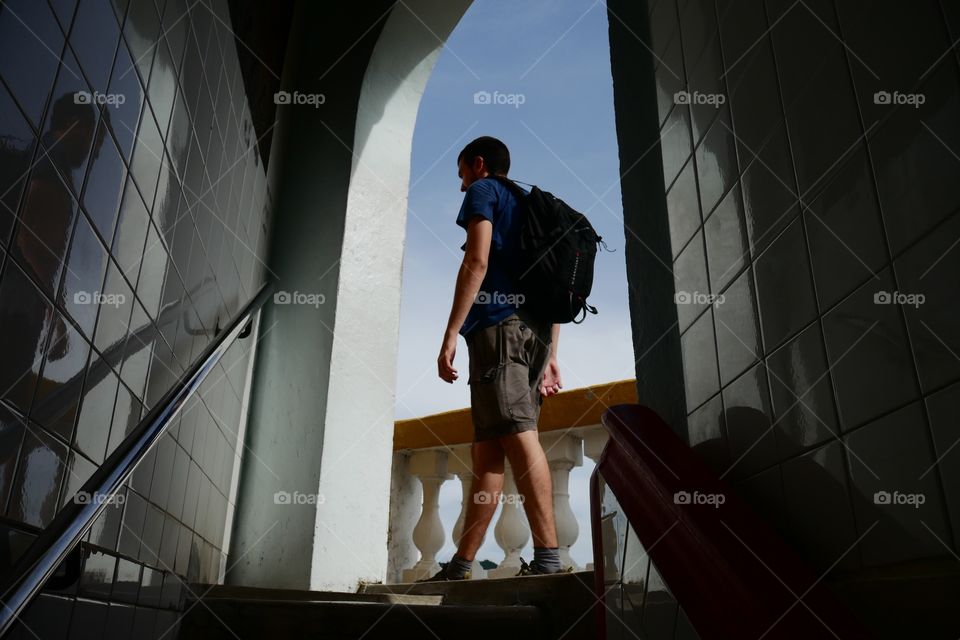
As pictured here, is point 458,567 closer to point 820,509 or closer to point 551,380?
point 551,380

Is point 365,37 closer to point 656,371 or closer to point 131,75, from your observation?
point 131,75

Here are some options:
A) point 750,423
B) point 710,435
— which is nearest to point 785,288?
point 750,423

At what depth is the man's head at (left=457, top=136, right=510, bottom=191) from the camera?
257cm

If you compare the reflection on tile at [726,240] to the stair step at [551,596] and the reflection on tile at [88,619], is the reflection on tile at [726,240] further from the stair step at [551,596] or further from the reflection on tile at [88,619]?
the reflection on tile at [88,619]

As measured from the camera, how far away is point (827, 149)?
95cm

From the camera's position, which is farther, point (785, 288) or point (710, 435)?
point (710, 435)

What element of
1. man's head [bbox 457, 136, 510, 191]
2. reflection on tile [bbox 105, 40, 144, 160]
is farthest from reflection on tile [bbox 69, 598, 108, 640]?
man's head [bbox 457, 136, 510, 191]

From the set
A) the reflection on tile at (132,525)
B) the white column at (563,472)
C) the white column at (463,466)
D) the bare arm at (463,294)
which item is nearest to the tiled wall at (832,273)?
the bare arm at (463,294)

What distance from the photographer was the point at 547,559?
6.56 feet

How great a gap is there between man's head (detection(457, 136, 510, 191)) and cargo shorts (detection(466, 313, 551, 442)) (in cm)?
63

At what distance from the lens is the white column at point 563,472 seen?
293 cm

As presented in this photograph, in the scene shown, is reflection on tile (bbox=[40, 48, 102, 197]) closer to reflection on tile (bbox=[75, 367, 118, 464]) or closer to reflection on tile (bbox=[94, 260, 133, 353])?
reflection on tile (bbox=[94, 260, 133, 353])

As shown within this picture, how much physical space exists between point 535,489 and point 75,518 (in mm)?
1300

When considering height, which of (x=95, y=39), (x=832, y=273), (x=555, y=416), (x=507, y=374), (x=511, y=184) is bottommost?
(x=832, y=273)
